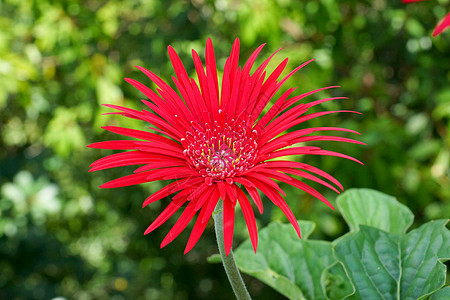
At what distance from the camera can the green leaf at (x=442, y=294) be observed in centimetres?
68

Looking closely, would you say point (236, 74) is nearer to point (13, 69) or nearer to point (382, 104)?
point (13, 69)

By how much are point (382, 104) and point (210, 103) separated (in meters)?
1.81

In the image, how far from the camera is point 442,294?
69cm

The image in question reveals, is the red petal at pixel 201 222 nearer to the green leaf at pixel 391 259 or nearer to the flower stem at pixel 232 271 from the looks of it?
the flower stem at pixel 232 271

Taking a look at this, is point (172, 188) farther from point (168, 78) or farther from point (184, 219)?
point (168, 78)

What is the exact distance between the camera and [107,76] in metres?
2.34

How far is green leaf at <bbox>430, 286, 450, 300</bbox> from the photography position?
2.24ft

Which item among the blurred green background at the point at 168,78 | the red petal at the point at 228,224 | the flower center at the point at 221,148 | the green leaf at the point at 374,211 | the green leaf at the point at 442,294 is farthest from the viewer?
the blurred green background at the point at 168,78

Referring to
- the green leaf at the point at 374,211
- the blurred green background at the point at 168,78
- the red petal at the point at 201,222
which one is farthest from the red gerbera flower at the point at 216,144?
the blurred green background at the point at 168,78

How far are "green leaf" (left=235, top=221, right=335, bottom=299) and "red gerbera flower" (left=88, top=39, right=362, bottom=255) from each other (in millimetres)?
176

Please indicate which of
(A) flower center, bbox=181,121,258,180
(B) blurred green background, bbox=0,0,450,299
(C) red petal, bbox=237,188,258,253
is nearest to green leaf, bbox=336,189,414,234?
(A) flower center, bbox=181,121,258,180

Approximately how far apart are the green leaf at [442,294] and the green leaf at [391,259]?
0.05 m

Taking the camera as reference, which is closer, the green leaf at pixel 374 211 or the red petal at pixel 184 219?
the red petal at pixel 184 219

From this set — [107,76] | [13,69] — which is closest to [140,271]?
[107,76]
